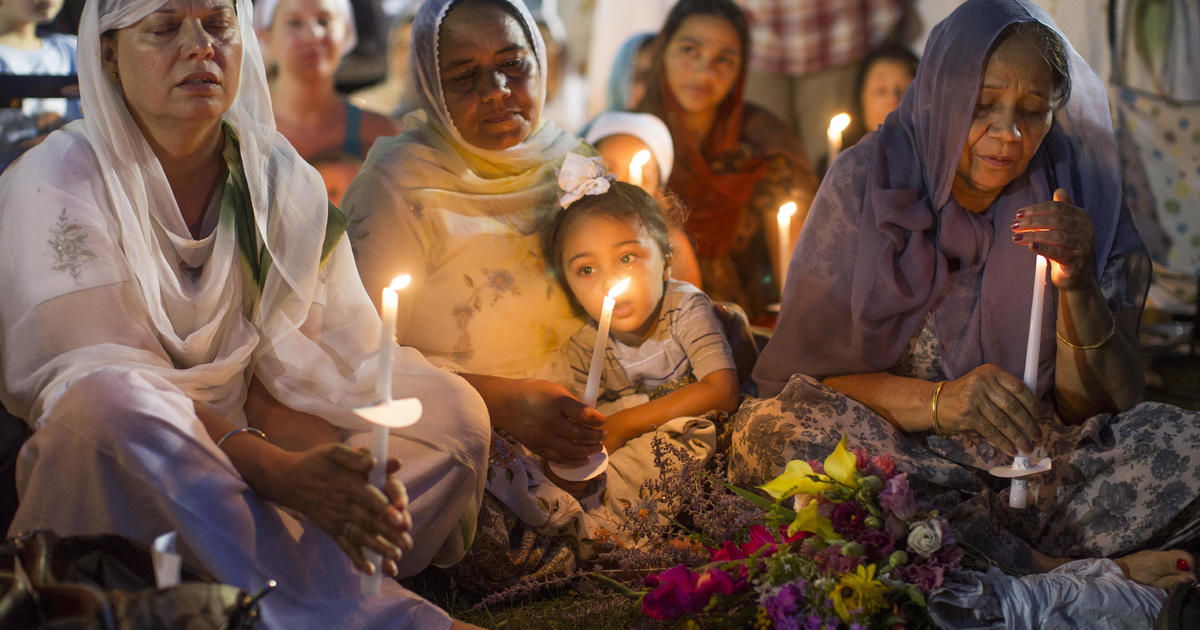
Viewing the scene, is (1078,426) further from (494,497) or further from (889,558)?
(494,497)

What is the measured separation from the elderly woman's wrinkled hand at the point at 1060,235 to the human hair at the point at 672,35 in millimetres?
2635

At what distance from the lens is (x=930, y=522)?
2.16m

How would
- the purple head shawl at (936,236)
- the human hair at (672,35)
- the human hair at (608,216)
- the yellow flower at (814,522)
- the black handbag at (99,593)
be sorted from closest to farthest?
the black handbag at (99,593), the yellow flower at (814,522), the purple head shawl at (936,236), the human hair at (608,216), the human hair at (672,35)

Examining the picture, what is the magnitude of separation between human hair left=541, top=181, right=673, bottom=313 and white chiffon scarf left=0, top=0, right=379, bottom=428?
739 millimetres

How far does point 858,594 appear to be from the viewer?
2.08 meters

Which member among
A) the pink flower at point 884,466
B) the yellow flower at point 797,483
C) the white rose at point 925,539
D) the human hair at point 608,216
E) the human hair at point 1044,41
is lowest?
the white rose at point 925,539

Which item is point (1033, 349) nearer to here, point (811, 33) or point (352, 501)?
point (352, 501)

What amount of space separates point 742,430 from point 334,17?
10.5 ft

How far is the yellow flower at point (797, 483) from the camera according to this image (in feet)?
7.41

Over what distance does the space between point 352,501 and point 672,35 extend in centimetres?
358

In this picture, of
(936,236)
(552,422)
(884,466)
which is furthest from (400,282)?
(936,236)

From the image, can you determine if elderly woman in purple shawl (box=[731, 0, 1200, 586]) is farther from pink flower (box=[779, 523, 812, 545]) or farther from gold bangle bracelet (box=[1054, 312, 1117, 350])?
pink flower (box=[779, 523, 812, 545])

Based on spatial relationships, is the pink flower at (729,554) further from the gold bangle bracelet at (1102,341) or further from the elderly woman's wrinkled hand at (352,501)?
the gold bangle bracelet at (1102,341)

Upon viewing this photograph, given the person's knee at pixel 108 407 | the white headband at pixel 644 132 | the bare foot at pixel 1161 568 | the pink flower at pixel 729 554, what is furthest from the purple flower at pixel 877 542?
the white headband at pixel 644 132
